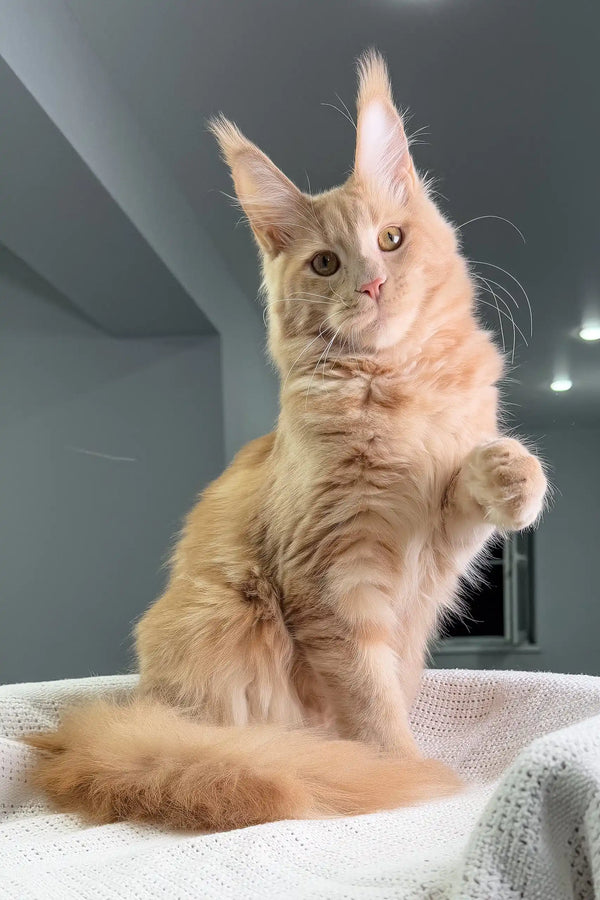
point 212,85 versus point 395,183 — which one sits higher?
point 212,85

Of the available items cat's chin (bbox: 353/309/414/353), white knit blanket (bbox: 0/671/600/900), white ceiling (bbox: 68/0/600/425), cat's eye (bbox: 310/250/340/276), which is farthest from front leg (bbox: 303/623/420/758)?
white ceiling (bbox: 68/0/600/425)

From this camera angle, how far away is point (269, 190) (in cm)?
119

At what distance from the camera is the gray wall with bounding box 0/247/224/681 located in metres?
1.85

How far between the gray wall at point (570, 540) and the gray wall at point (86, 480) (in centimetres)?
74

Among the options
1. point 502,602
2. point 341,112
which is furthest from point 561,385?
point 341,112

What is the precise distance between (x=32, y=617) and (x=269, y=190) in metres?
1.18

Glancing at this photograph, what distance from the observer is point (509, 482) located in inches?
35.1

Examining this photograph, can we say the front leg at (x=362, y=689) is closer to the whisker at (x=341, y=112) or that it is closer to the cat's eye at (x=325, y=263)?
the cat's eye at (x=325, y=263)

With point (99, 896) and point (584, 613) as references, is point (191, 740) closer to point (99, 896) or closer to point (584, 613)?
point (99, 896)

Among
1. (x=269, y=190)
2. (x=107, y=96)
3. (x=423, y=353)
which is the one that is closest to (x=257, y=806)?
(x=423, y=353)

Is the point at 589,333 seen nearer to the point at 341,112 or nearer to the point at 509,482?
the point at 341,112

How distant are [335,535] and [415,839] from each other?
40cm

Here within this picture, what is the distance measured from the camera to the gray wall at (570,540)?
1556 mm

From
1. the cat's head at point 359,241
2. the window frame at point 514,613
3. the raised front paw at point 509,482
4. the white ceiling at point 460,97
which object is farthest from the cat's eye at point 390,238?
the window frame at point 514,613
